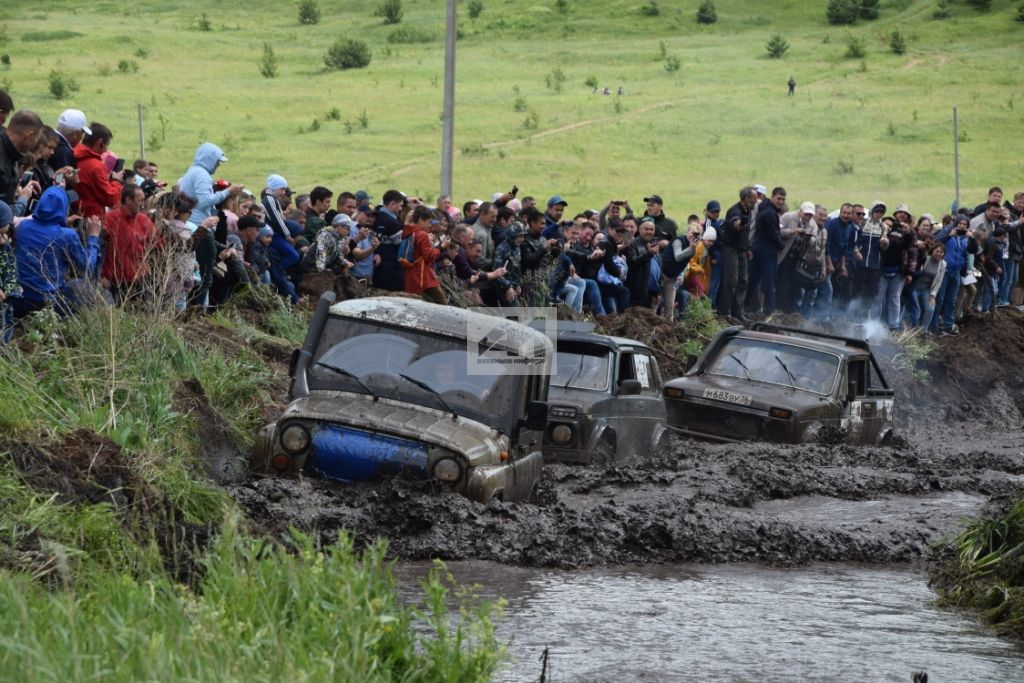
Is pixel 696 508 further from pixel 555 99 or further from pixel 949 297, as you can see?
pixel 555 99

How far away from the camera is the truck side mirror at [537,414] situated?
11906mm

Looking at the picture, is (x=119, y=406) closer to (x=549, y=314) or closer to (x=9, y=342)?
(x=9, y=342)

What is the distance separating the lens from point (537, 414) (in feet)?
39.1

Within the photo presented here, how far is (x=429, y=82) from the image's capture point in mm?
72500

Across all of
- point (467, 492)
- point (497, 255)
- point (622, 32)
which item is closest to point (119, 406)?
point (467, 492)

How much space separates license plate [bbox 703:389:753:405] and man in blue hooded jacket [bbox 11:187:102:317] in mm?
8184

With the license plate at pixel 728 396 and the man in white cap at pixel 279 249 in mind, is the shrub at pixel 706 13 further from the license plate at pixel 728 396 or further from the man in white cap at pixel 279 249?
the man in white cap at pixel 279 249

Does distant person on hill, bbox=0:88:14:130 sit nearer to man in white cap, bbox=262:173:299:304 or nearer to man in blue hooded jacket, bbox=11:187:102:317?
man in blue hooded jacket, bbox=11:187:102:317

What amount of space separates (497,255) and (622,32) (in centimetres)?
8086

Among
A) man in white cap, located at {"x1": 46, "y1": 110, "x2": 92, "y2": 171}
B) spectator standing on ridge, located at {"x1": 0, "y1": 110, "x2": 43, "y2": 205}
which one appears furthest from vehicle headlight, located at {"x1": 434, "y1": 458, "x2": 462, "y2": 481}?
man in white cap, located at {"x1": 46, "y1": 110, "x2": 92, "y2": 171}

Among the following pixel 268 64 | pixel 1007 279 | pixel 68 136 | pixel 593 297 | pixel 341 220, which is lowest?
pixel 1007 279

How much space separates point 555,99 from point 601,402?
57695mm

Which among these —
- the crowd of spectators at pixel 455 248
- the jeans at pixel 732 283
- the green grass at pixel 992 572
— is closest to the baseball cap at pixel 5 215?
the crowd of spectators at pixel 455 248

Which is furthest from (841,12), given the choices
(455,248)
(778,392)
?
(455,248)
